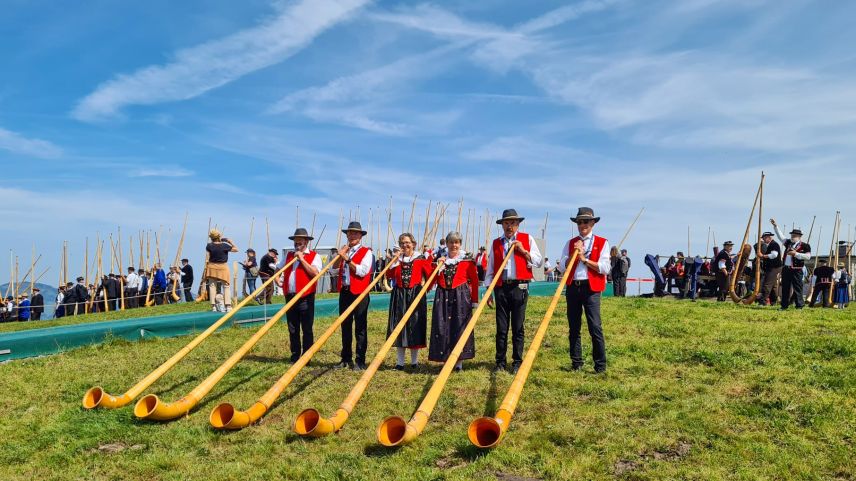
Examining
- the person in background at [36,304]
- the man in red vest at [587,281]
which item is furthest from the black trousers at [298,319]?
the person in background at [36,304]

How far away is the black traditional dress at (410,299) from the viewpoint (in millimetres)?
7859

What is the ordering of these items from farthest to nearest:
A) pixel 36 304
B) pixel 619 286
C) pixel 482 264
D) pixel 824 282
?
pixel 36 304 < pixel 619 286 < pixel 482 264 < pixel 824 282

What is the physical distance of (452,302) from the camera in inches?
306

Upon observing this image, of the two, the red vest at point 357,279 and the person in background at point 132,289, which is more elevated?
the red vest at point 357,279

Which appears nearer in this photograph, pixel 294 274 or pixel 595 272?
pixel 595 272

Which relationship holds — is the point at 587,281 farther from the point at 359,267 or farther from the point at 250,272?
the point at 250,272

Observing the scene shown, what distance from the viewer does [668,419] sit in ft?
17.5

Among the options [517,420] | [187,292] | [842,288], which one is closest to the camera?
[517,420]

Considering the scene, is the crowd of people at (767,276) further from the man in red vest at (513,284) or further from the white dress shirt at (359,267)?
the white dress shirt at (359,267)

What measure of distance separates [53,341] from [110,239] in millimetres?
14092

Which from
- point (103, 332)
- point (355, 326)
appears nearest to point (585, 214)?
point (355, 326)

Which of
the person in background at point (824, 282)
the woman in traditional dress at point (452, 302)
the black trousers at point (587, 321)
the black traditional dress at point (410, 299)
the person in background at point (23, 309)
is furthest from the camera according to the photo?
the person in background at point (23, 309)

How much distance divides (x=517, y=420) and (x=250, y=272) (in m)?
13.7

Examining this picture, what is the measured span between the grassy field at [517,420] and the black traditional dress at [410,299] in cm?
42
